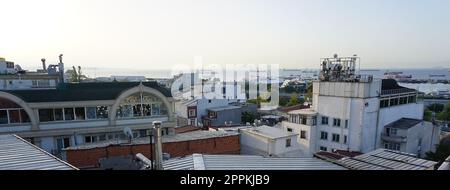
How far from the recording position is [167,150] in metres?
10.9

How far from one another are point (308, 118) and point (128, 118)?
11.5 metres

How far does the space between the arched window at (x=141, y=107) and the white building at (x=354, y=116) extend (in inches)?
381

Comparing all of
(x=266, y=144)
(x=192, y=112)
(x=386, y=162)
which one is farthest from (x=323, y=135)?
(x=386, y=162)

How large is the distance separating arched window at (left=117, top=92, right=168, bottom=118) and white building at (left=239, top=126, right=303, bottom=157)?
179 inches

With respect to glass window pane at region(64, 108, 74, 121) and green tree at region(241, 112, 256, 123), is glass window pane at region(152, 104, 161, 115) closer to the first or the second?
glass window pane at region(64, 108, 74, 121)

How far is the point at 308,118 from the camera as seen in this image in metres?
19.0

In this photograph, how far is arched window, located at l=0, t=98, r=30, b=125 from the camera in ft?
40.2

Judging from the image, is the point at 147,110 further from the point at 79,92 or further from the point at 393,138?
the point at 393,138

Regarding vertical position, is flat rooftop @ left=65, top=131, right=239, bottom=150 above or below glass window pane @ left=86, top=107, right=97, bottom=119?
below

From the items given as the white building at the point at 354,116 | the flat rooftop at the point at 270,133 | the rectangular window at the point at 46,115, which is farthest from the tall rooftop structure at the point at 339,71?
the rectangular window at the point at 46,115

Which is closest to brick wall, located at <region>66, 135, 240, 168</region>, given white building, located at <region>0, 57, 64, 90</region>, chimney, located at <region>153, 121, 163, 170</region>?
white building, located at <region>0, 57, 64, 90</region>

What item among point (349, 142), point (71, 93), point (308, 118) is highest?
point (71, 93)
